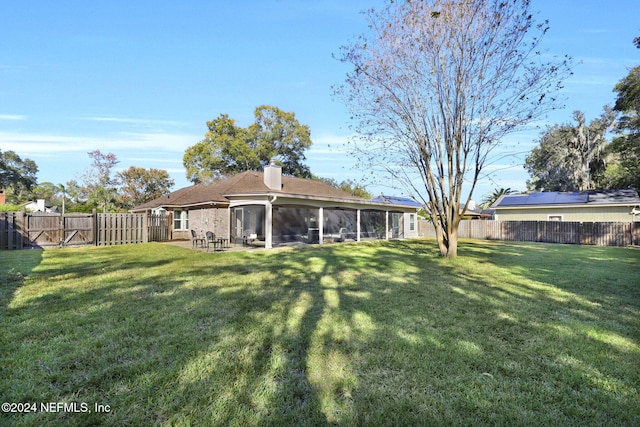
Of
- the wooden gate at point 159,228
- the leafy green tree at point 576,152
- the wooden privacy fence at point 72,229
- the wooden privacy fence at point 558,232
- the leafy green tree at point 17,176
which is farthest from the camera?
the leafy green tree at point 17,176

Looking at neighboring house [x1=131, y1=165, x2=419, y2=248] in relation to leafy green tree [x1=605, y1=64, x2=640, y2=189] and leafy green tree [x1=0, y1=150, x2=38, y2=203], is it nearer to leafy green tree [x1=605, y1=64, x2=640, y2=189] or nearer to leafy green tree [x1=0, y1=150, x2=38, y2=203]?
leafy green tree [x1=605, y1=64, x2=640, y2=189]

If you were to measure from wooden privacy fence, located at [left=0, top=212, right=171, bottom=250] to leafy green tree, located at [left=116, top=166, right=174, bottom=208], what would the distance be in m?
20.9

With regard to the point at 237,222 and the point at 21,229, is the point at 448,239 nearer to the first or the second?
the point at 237,222

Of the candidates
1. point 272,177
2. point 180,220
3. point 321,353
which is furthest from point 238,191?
point 321,353

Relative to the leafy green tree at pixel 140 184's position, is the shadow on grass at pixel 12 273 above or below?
below

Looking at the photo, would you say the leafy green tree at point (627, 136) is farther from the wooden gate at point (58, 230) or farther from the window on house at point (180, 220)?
the wooden gate at point (58, 230)

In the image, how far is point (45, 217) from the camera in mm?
14273

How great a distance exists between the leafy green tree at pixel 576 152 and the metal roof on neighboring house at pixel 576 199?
534cm

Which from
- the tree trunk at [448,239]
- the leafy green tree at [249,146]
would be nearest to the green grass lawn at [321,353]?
the tree trunk at [448,239]

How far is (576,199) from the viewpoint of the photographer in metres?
23.3

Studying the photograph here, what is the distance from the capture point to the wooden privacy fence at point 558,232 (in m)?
18.0

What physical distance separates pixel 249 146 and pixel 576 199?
28.8 metres

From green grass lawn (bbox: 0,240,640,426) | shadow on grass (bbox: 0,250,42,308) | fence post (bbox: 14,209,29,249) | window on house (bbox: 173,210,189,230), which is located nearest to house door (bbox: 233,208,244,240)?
window on house (bbox: 173,210,189,230)

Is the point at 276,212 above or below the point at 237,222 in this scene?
above
